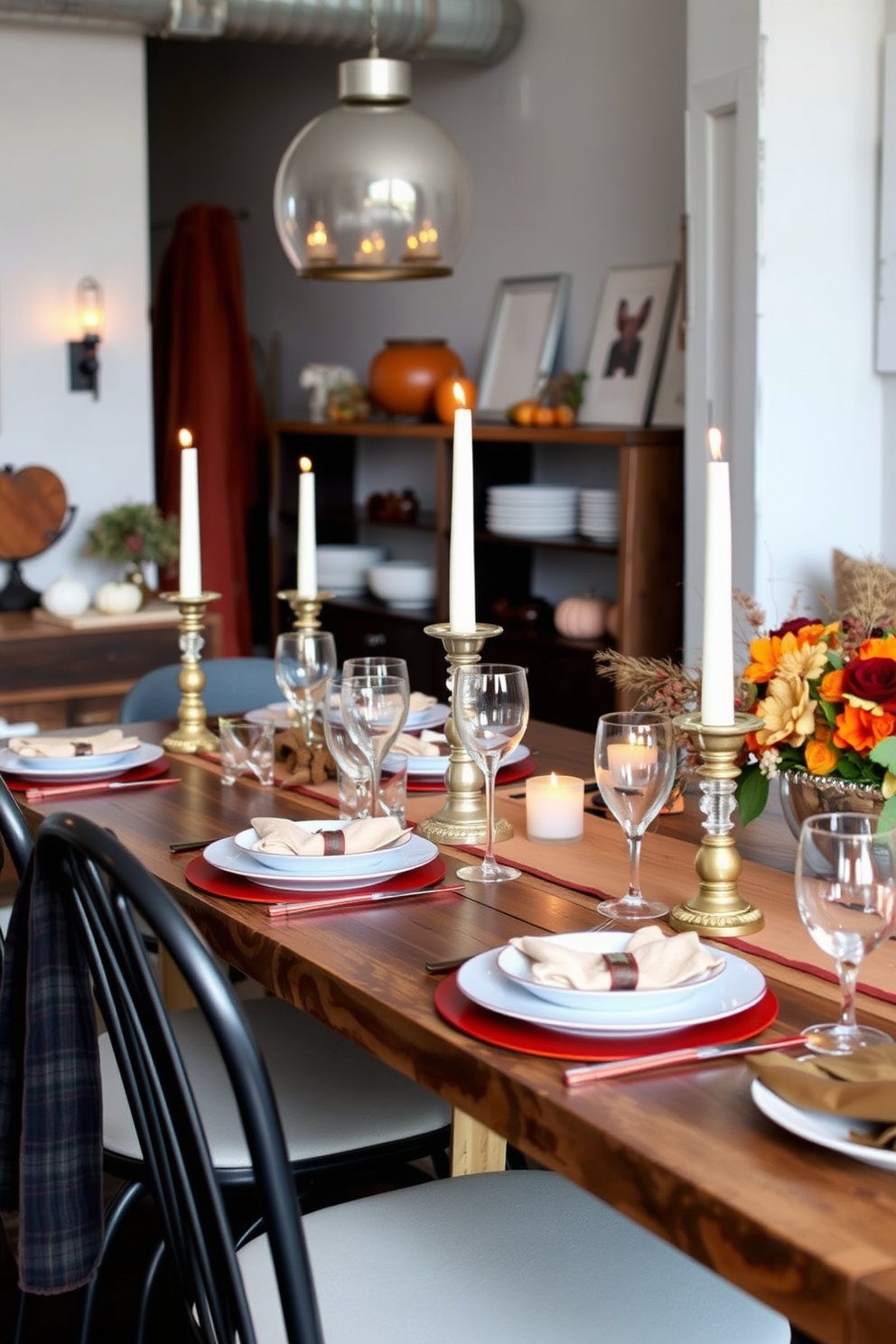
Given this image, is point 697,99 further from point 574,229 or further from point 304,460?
point 304,460

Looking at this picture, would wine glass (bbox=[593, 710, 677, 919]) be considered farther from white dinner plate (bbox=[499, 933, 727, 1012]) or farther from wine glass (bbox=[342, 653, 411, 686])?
wine glass (bbox=[342, 653, 411, 686])

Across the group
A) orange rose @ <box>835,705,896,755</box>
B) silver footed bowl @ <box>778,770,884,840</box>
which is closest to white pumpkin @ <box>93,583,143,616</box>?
silver footed bowl @ <box>778,770,884,840</box>

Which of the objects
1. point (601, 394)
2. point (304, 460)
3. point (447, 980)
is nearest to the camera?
point (447, 980)

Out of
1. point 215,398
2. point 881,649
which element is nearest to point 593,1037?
point 881,649

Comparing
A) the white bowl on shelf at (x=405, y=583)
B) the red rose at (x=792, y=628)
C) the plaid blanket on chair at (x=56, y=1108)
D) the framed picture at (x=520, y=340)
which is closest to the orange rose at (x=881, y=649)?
the red rose at (x=792, y=628)

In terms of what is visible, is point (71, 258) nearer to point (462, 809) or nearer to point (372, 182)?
point (372, 182)

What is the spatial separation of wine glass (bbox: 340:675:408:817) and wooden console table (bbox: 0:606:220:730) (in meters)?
2.60

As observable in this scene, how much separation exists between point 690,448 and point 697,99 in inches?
32.6

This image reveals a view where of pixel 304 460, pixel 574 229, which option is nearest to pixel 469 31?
pixel 574 229

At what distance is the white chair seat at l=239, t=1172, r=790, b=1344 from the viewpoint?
127 cm

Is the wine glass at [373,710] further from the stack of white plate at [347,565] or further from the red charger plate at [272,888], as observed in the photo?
the stack of white plate at [347,565]

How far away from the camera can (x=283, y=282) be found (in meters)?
6.59

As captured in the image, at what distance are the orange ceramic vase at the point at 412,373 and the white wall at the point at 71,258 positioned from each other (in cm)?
77

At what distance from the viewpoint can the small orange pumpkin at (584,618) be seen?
14.9 ft
